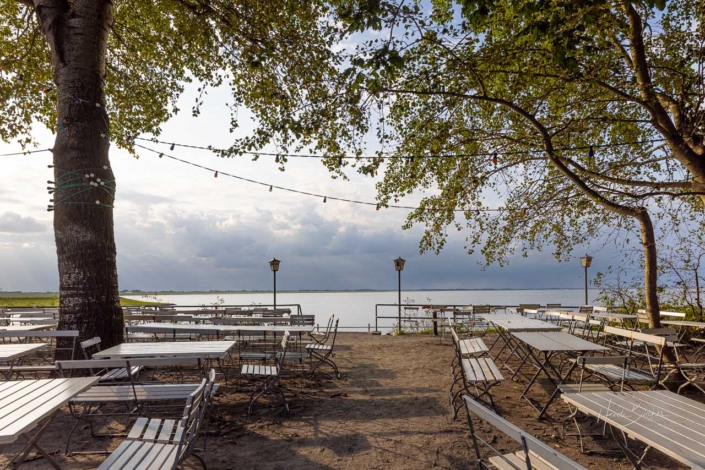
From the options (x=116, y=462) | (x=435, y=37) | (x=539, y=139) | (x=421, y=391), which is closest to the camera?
(x=116, y=462)

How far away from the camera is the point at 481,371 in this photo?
4.50 metres

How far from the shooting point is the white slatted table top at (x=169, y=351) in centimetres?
423

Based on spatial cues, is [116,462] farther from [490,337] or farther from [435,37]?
[490,337]

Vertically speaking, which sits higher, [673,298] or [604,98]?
[604,98]

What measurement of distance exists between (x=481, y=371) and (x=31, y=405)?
386 centimetres

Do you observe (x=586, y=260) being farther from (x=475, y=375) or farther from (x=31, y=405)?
(x=31, y=405)

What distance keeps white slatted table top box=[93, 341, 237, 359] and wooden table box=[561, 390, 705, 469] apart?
3202mm

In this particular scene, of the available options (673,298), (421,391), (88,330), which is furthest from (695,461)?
(673,298)

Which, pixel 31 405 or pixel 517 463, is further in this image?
pixel 31 405

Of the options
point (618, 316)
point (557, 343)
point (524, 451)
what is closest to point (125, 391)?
point (524, 451)

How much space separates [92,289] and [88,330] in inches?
21.0

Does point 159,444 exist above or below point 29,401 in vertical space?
below

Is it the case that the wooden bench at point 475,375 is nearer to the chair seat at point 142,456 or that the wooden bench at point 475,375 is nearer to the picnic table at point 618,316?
the chair seat at point 142,456

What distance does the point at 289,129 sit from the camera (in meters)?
6.90
